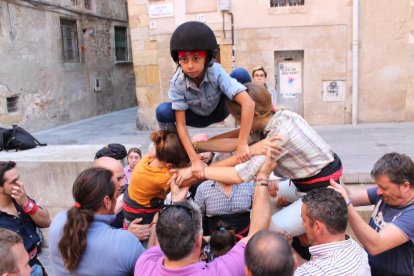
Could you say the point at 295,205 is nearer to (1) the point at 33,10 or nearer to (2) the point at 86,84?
(1) the point at 33,10

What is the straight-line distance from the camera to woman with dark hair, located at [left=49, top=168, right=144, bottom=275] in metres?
2.20

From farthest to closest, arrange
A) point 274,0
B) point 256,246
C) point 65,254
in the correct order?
point 274,0
point 65,254
point 256,246

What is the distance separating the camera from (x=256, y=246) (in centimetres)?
184

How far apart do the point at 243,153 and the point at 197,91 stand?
1.68 ft

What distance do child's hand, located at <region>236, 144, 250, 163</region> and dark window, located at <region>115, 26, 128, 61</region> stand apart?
1679cm

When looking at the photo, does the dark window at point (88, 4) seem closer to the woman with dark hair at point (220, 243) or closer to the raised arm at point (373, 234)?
the woman with dark hair at point (220, 243)

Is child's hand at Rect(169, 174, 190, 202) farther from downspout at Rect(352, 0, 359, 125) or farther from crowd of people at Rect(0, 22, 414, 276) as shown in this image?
downspout at Rect(352, 0, 359, 125)

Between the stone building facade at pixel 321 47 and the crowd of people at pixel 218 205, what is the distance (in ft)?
29.9

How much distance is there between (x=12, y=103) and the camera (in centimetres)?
1239

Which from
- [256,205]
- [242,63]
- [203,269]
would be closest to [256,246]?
[203,269]

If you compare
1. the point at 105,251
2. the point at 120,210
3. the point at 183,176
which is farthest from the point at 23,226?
the point at 183,176

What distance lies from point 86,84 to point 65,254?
14.7 metres

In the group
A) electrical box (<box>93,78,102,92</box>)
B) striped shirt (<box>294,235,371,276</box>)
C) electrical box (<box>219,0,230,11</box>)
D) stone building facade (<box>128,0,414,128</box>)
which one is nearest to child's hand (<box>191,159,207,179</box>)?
striped shirt (<box>294,235,371,276</box>)

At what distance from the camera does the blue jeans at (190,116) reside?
2.90 metres
